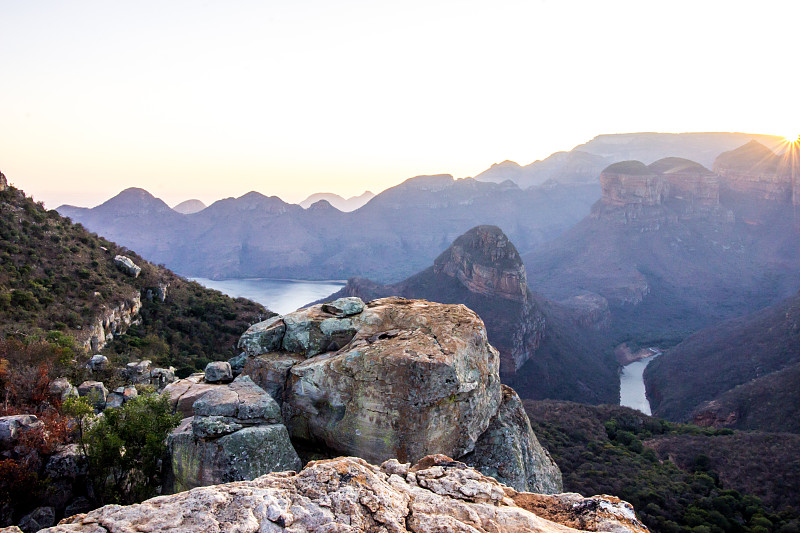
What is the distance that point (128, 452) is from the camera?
34.6 ft

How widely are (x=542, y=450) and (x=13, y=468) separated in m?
14.9

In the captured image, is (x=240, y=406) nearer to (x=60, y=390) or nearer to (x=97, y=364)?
(x=60, y=390)

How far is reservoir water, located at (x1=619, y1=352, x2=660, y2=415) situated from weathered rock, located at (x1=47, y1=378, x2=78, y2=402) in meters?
74.4

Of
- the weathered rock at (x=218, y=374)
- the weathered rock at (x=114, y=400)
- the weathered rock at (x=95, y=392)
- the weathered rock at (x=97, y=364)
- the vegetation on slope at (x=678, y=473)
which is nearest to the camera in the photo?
the weathered rock at (x=218, y=374)

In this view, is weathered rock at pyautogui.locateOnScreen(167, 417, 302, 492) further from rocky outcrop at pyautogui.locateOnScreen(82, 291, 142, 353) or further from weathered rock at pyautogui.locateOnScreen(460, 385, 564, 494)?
rocky outcrop at pyautogui.locateOnScreen(82, 291, 142, 353)

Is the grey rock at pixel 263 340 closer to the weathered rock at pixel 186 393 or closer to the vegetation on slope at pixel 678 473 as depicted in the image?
the weathered rock at pixel 186 393

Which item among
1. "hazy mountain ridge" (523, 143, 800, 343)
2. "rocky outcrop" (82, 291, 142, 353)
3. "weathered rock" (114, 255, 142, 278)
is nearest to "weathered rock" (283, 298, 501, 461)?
"rocky outcrop" (82, 291, 142, 353)

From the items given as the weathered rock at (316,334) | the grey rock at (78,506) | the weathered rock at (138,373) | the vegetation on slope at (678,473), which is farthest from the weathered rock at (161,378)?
the vegetation on slope at (678,473)

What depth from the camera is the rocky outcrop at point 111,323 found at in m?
27.8

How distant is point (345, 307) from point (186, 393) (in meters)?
Answer: 5.75

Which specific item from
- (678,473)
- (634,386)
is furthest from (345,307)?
(634,386)

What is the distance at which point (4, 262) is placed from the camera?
2972 cm

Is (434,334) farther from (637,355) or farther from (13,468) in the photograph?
(637,355)

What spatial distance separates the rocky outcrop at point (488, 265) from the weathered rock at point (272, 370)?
81756mm
